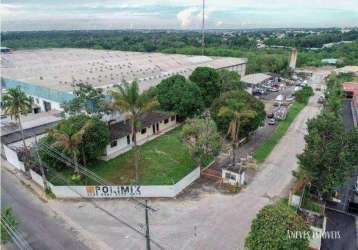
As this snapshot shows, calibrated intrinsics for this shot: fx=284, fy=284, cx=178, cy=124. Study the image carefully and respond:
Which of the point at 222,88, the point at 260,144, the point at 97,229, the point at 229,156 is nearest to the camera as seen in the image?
the point at 97,229

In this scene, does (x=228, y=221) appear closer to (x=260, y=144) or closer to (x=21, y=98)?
(x=260, y=144)

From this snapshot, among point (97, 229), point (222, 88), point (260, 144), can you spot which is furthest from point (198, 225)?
point (222, 88)

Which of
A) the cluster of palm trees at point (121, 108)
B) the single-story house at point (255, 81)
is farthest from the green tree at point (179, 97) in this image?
the single-story house at point (255, 81)

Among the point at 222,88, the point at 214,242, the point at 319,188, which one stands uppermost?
the point at 222,88

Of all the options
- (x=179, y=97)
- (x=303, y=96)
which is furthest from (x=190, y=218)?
(x=303, y=96)

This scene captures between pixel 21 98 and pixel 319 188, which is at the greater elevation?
pixel 21 98

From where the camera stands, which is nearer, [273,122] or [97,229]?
[97,229]
